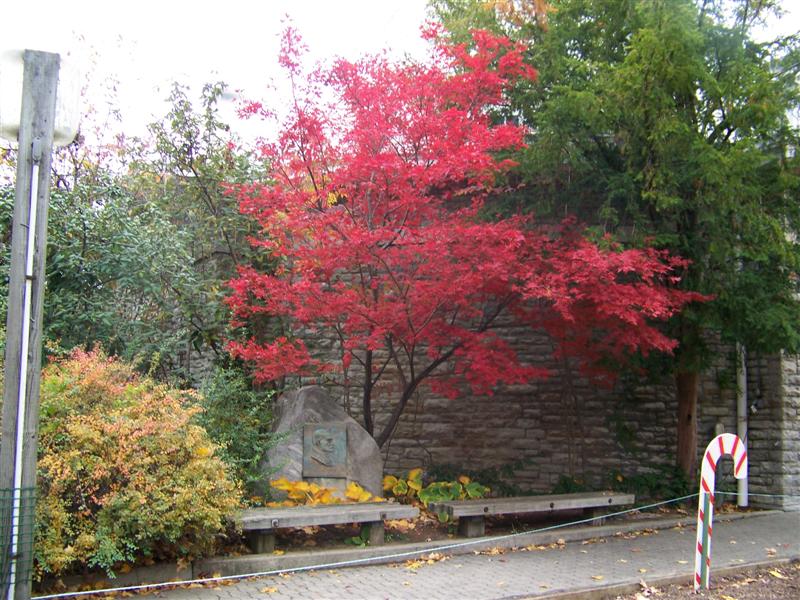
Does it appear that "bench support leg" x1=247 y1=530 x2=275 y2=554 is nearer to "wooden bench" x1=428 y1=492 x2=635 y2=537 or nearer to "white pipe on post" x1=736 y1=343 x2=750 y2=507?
"wooden bench" x1=428 y1=492 x2=635 y2=537

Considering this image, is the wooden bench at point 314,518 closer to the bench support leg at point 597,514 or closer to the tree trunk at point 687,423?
the bench support leg at point 597,514

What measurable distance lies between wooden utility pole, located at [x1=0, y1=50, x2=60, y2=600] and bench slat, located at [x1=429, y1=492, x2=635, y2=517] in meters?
4.31

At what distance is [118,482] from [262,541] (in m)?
1.54

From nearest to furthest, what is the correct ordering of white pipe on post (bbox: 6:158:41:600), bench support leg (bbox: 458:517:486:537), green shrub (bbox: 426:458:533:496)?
white pipe on post (bbox: 6:158:41:600)
bench support leg (bbox: 458:517:486:537)
green shrub (bbox: 426:458:533:496)

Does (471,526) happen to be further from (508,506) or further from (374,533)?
(374,533)

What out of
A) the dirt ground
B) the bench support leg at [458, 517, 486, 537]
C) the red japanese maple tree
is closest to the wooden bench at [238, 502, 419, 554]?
the bench support leg at [458, 517, 486, 537]

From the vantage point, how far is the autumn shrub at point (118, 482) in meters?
5.48

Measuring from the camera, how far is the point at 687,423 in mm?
10852

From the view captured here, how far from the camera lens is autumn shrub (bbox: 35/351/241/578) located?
5.48 metres

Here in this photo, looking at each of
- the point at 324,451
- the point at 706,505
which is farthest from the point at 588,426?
the point at 706,505

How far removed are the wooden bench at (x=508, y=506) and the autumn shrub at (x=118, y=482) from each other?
253cm

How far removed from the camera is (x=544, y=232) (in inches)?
358

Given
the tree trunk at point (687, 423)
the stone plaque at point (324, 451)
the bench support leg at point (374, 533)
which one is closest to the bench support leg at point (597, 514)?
the tree trunk at point (687, 423)

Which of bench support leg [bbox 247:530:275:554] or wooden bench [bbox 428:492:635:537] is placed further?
wooden bench [bbox 428:492:635:537]
